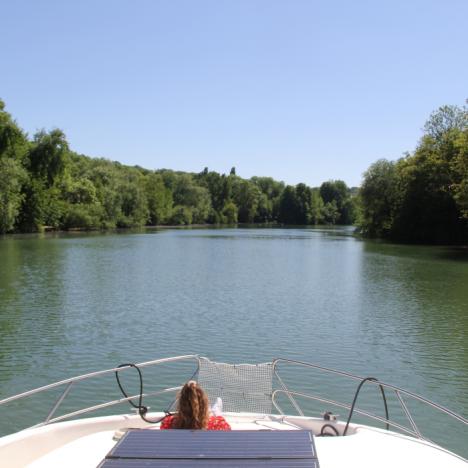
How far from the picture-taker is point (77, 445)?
5.46 m

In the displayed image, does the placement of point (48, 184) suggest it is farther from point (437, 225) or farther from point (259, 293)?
point (259, 293)

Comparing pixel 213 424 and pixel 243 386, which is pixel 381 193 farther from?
pixel 213 424

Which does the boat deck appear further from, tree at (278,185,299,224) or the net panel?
tree at (278,185,299,224)

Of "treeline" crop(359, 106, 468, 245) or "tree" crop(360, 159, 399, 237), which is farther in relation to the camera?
"tree" crop(360, 159, 399, 237)

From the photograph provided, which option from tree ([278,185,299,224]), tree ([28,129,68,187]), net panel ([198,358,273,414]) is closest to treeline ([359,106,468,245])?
tree ([28,129,68,187])

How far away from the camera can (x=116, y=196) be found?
327ft

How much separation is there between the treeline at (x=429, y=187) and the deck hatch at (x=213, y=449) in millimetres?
59400

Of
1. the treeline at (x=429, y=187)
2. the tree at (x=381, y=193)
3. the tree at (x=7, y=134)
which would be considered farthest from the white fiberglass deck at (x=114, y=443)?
the tree at (x=381, y=193)

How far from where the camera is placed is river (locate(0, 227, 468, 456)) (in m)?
14.3

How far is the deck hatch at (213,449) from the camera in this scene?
417 centimetres

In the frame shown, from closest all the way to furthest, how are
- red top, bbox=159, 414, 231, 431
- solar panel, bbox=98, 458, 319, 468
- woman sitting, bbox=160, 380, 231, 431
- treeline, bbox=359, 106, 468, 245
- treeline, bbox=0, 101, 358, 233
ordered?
solar panel, bbox=98, 458, 319, 468, woman sitting, bbox=160, 380, 231, 431, red top, bbox=159, 414, 231, 431, treeline, bbox=359, 106, 468, 245, treeline, bbox=0, 101, 358, 233

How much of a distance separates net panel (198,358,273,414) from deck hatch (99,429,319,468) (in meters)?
2.07

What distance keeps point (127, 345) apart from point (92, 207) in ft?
254

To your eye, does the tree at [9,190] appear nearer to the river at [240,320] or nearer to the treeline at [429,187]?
the river at [240,320]
